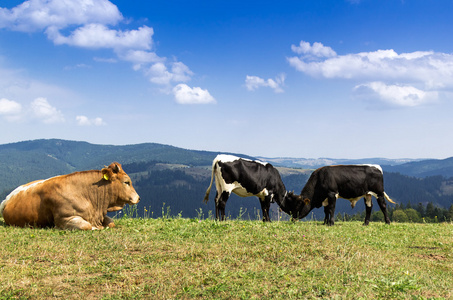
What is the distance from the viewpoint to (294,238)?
31.8 ft

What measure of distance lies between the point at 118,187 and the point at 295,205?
9.03m

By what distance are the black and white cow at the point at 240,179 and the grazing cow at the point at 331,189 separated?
149 cm

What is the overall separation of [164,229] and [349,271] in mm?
5739

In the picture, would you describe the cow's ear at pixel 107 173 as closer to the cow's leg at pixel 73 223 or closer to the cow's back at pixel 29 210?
the cow's leg at pixel 73 223

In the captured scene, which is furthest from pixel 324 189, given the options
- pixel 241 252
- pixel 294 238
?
pixel 241 252

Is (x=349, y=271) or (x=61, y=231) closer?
(x=349, y=271)

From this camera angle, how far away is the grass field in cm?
610

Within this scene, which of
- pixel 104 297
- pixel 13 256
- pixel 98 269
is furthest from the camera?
pixel 13 256

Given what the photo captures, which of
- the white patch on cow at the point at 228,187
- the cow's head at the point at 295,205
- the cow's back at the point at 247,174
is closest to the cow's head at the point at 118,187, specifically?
the white patch on cow at the point at 228,187

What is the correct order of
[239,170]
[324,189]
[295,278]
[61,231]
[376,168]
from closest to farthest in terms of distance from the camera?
[295,278], [61,231], [239,170], [324,189], [376,168]

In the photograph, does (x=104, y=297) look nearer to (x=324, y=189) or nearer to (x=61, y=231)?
(x=61, y=231)

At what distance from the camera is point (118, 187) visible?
12211mm

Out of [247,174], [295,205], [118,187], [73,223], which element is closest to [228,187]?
[247,174]

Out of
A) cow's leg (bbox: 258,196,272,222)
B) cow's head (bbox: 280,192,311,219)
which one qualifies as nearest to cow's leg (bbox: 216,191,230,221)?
cow's leg (bbox: 258,196,272,222)
